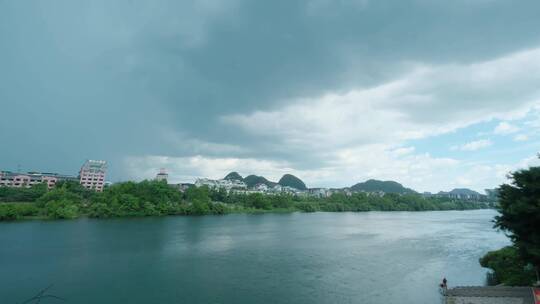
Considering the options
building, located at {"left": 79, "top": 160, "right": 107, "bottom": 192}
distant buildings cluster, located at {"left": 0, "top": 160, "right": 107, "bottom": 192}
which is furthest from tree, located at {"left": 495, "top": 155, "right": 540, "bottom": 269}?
building, located at {"left": 79, "top": 160, "right": 107, "bottom": 192}

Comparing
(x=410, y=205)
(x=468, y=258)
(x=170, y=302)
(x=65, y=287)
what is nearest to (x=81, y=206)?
(x=65, y=287)

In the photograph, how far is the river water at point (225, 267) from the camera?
15273 millimetres

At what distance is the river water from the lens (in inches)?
601

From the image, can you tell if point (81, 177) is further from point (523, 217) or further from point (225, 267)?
point (523, 217)

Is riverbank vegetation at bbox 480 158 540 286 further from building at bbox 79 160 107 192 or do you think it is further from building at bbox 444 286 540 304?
building at bbox 79 160 107 192

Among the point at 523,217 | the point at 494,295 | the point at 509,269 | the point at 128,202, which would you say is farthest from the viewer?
the point at 128,202

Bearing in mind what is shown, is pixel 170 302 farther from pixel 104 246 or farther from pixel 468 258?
pixel 468 258

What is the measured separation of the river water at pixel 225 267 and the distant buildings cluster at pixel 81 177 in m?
56.0

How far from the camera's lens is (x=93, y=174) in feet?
308

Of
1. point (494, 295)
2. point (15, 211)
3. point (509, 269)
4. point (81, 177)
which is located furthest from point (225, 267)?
point (81, 177)

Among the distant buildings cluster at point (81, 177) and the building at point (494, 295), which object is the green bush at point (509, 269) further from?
the distant buildings cluster at point (81, 177)

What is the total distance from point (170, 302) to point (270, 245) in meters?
15.7

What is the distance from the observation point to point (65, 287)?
16016 mm

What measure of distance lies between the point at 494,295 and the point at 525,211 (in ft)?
12.3
